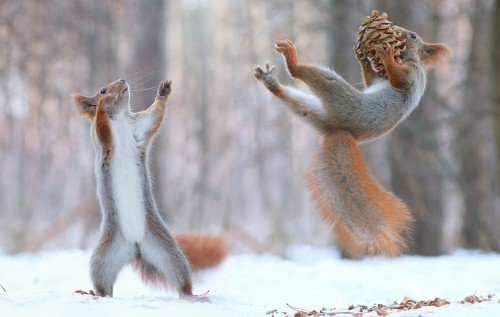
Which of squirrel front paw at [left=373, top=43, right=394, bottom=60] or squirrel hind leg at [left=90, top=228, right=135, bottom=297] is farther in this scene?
squirrel front paw at [left=373, top=43, right=394, bottom=60]

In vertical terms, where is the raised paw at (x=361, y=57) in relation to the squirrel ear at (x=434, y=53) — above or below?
below

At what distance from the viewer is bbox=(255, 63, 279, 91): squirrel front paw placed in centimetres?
512

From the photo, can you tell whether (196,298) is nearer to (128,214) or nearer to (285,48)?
(128,214)

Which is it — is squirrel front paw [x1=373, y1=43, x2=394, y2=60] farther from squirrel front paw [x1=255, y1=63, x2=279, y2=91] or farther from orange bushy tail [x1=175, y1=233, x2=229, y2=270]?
orange bushy tail [x1=175, y1=233, x2=229, y2=270]

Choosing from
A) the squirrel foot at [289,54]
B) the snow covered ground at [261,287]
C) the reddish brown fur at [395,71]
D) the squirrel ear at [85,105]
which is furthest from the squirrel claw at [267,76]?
the snow covered ground at [261,287]

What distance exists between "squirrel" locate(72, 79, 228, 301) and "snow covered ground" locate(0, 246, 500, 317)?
0.17 m

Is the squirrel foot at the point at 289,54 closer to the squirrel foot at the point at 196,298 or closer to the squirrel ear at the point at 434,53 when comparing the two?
the squirrel ear at the point at 434,53

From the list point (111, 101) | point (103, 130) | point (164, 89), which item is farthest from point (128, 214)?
point (164, 89)

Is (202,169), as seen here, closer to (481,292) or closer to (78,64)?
(78,64)

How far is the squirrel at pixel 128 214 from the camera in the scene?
475cm

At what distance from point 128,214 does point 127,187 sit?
0.18m

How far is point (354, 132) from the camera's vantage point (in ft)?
16.8

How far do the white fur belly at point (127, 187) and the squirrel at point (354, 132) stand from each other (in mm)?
1054

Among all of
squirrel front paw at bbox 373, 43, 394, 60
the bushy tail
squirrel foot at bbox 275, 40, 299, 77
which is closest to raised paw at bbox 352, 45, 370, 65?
squirrel front paw at bbox 373, 43, 394, 60
